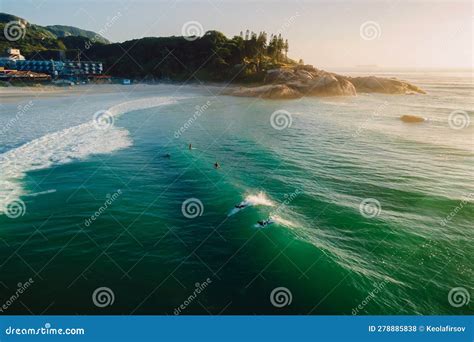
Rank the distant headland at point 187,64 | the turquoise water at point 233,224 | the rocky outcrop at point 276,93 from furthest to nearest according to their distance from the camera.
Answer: the distant headland at point 187,64, the rocky outcrop at point 276,93, the turquoise water at point 233,224

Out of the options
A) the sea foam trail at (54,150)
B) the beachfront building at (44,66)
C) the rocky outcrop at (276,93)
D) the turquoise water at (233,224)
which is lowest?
the turquoise water at (233,224)

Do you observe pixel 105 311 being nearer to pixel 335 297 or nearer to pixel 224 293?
pixel 224 293

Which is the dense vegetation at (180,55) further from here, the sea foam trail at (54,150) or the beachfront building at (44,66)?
the sea foam trail at (54,150)

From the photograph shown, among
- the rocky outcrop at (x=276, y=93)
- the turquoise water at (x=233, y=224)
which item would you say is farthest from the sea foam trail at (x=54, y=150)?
the rocky outcrop at (x=276, y=93)

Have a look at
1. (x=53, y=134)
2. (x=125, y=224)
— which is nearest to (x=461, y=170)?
(x=125, y=224)

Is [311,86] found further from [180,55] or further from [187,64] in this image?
[180,55]

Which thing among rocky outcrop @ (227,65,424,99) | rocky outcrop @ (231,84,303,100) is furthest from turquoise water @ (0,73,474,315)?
rocky outcrop @ (227,65,424,99)

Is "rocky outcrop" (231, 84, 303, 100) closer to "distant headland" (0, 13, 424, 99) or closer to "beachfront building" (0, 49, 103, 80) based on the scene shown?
"distant headland" (0, 13, 424, 99)
